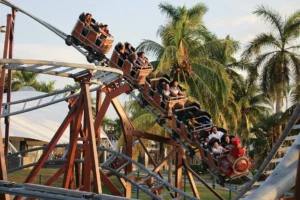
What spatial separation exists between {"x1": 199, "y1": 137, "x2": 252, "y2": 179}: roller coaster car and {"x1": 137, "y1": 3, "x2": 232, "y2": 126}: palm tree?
33.3 ft

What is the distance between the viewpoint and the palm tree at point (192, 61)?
21406mm

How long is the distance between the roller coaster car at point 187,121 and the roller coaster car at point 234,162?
762mm

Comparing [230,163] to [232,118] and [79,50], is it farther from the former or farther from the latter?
[232,118]

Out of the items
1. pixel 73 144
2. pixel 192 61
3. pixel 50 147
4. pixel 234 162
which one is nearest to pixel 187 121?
pixel 234 162

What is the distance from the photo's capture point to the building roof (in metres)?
31.4

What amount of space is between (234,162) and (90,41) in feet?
17.2

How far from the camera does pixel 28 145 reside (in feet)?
124

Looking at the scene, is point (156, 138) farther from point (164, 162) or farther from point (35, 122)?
point (35, 122)

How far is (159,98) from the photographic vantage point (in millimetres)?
12133

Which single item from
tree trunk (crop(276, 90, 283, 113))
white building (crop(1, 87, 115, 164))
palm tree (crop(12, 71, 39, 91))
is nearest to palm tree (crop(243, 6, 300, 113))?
tree trunk (crop(276, 90, 283, 113))

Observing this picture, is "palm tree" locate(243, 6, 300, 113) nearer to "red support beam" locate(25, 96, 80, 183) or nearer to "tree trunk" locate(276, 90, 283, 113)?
"tree trunk" locate(276, 90, 283, 113)

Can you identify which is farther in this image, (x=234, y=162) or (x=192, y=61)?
(x=192, y=61)

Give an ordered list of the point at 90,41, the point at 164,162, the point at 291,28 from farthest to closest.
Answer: the point at 291,28 → the point at 90,41 → the point at 164,162

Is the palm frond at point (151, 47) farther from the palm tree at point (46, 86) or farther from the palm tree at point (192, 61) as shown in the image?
the palm tree at point (46, 86)
